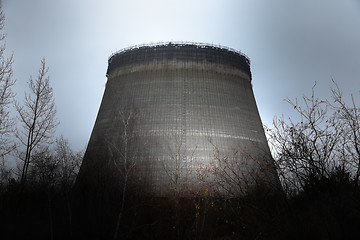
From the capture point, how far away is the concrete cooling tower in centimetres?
1430

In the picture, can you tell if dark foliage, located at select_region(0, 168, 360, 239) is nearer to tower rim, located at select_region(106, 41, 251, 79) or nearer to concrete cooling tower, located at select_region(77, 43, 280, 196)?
concrete cooling tower, located at select_region(77, 43, 280, 196)

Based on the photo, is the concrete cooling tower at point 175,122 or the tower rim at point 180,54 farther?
the tower rim at point 180,54

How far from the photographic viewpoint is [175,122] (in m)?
15.5

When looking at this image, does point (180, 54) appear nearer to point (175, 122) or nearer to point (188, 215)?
point (175, 122)

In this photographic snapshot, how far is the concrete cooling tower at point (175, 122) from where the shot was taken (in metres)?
14.3

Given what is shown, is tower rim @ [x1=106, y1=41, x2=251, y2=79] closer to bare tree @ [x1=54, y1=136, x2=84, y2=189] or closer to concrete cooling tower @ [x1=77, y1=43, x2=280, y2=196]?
concrete cooling tower @ [x1=77, y1=43, x2=280, y2=196]

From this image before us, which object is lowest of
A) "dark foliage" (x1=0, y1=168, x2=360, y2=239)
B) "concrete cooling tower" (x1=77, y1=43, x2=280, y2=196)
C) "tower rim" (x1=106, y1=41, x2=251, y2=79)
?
"dark foliage" (x1=0, y1=168, x2=360, y2=239)

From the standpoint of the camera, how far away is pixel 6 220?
1018 cm

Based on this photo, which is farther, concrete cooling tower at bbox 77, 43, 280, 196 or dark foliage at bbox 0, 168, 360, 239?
concrete cooling tower at bbox 77, 43, 280, 196

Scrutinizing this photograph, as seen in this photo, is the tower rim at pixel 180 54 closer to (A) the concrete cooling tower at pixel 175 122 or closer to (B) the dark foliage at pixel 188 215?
(A) the concrete cooling tower at pixel 175 122

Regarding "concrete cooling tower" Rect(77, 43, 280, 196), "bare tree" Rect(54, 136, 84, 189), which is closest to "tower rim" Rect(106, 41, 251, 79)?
"concrete cooling tower" Rect(77, 43, 280, 196)

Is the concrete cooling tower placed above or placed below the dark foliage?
above

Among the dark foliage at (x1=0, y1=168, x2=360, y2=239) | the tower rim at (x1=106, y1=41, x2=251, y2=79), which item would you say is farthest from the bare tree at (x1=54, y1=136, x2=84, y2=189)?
the tower rim at (x1=106, y1=41, x2=251, y2=79)

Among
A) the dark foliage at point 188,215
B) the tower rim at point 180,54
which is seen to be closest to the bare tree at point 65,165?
the dark foliage at point 188,215
